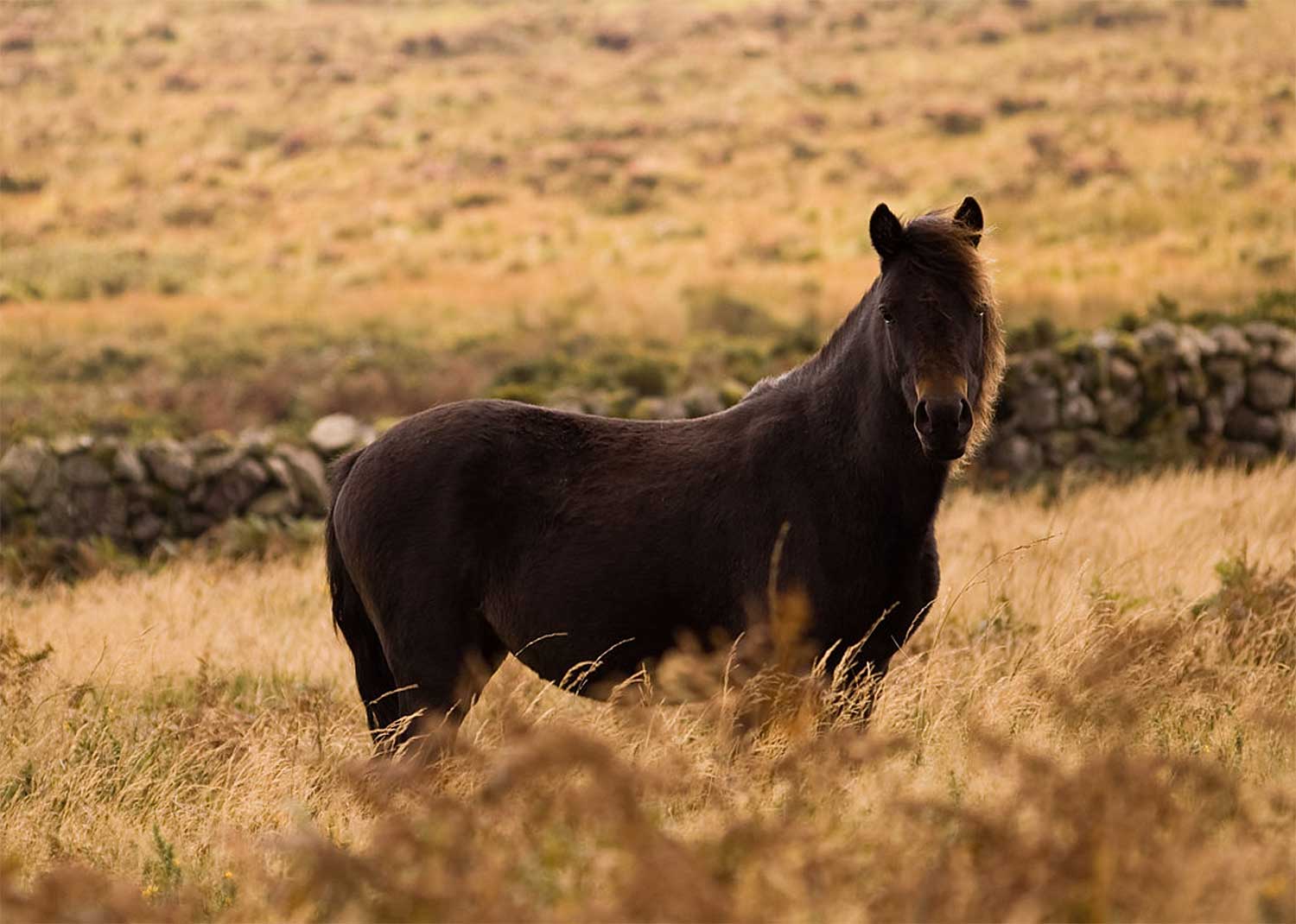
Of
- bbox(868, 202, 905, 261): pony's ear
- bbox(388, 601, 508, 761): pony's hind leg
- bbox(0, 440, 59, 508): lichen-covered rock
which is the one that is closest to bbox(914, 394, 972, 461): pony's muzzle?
bbox(868, 202, 905, 261): pony's ear

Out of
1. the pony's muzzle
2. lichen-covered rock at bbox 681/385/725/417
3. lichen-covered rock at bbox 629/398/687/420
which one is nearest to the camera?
the pony's muzzle

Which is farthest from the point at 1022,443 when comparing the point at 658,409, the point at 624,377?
the point at 624,377

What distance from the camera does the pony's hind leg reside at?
502 cm

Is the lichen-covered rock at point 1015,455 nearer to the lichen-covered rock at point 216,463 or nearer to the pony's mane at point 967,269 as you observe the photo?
the lichen-covered rock at point 216,463

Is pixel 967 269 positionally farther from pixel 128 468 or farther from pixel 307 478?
pixel 128 468

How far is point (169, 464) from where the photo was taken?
11.6m

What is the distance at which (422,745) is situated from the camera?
4.87 metres

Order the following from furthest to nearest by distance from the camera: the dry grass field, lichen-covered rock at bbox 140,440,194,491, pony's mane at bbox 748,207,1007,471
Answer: lichen-covered rock at bbox 140,440,194,491 → pony's mane at bbox 748,207,1007,471 → the dry grass field

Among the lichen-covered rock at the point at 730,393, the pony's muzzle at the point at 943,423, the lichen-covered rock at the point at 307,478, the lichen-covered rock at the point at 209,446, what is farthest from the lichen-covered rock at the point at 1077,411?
the pony's muzzle at the point at 943,423

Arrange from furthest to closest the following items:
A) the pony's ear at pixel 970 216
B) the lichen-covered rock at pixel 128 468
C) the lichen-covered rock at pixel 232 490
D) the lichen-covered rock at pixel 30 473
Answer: the lichen-covered rock at pixel 232 490
the lichen-covered rock at pixel 128 468
the lichen-covered rock at pixel 30 473
the pony's ear at pixel 970 216

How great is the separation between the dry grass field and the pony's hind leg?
0.24 metres

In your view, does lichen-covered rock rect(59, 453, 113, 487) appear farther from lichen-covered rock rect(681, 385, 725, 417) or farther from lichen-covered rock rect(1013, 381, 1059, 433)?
lichen-covered rock rect(1013, 381, 1059, 433)

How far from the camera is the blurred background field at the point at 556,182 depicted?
19.8 m

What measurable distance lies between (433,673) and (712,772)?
1123mm
